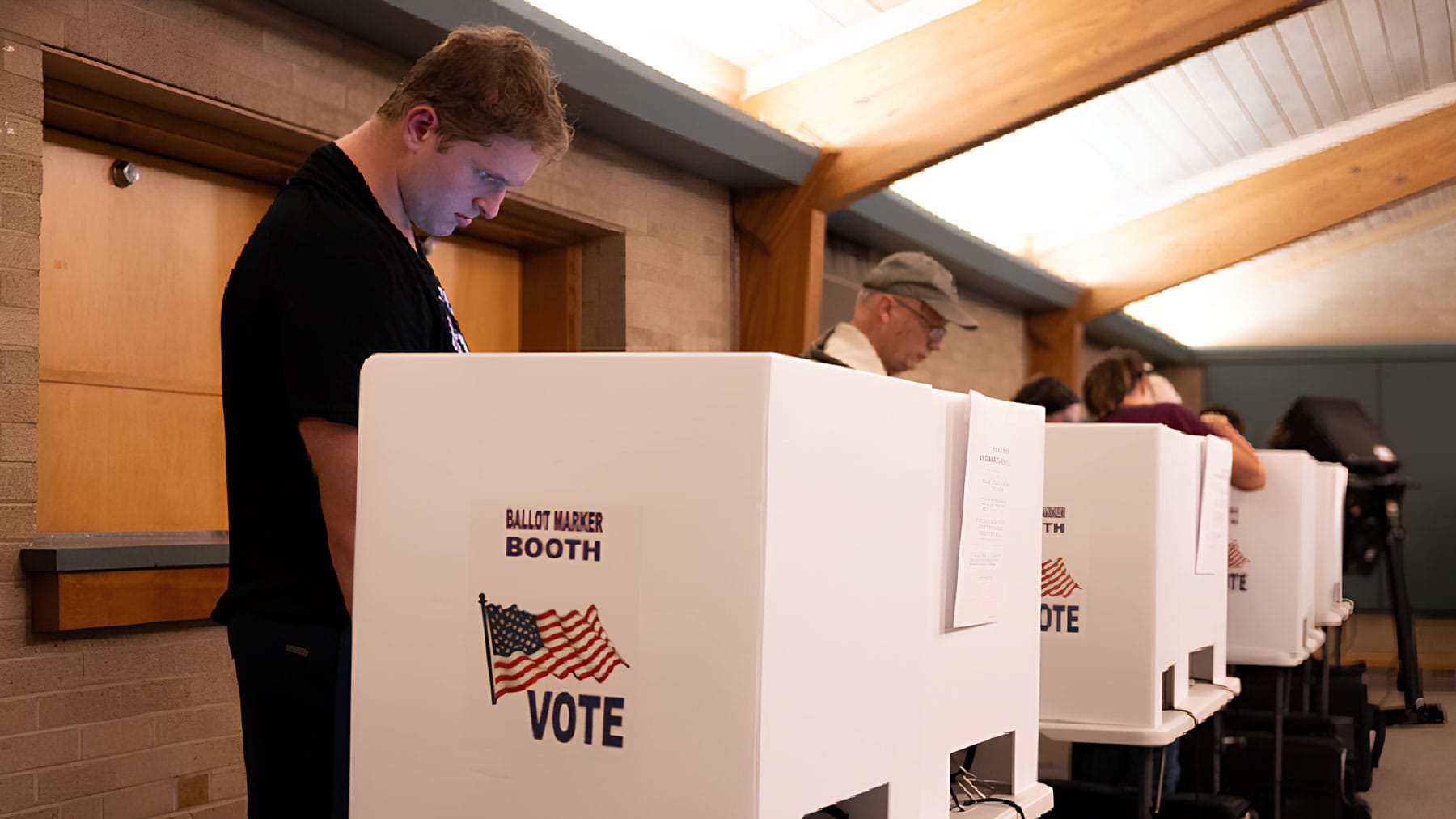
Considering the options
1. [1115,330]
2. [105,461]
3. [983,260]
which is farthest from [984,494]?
[1115,330]

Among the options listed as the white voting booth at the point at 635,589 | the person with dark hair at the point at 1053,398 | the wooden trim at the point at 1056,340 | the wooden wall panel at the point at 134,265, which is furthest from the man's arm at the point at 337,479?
the wooden trim at the point at 1056,340

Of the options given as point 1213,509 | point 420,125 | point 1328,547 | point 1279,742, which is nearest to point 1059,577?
point 1213,509

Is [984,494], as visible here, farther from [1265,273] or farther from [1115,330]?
[1265,273]

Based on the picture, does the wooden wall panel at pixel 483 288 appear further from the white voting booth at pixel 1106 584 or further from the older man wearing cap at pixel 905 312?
the white voting booth at pixel 1106 584

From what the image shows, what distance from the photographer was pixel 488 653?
0.81m

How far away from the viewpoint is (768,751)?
A: 0.74m

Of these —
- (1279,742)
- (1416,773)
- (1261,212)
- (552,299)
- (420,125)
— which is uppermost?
(1261,212)

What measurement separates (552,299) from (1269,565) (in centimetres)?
259

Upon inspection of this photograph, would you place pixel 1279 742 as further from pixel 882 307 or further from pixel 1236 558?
pixel 882 307

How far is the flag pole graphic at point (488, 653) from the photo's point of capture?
0.81 metres

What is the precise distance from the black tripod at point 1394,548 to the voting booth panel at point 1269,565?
334 cm

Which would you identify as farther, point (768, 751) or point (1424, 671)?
point (1424, 671)

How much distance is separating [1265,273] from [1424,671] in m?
4.15

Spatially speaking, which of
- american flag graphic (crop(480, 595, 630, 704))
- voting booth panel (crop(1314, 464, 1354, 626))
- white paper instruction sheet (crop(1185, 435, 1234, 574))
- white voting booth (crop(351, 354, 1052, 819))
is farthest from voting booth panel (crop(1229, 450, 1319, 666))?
american flag graphic (crop(480, 595, 630, 704))
